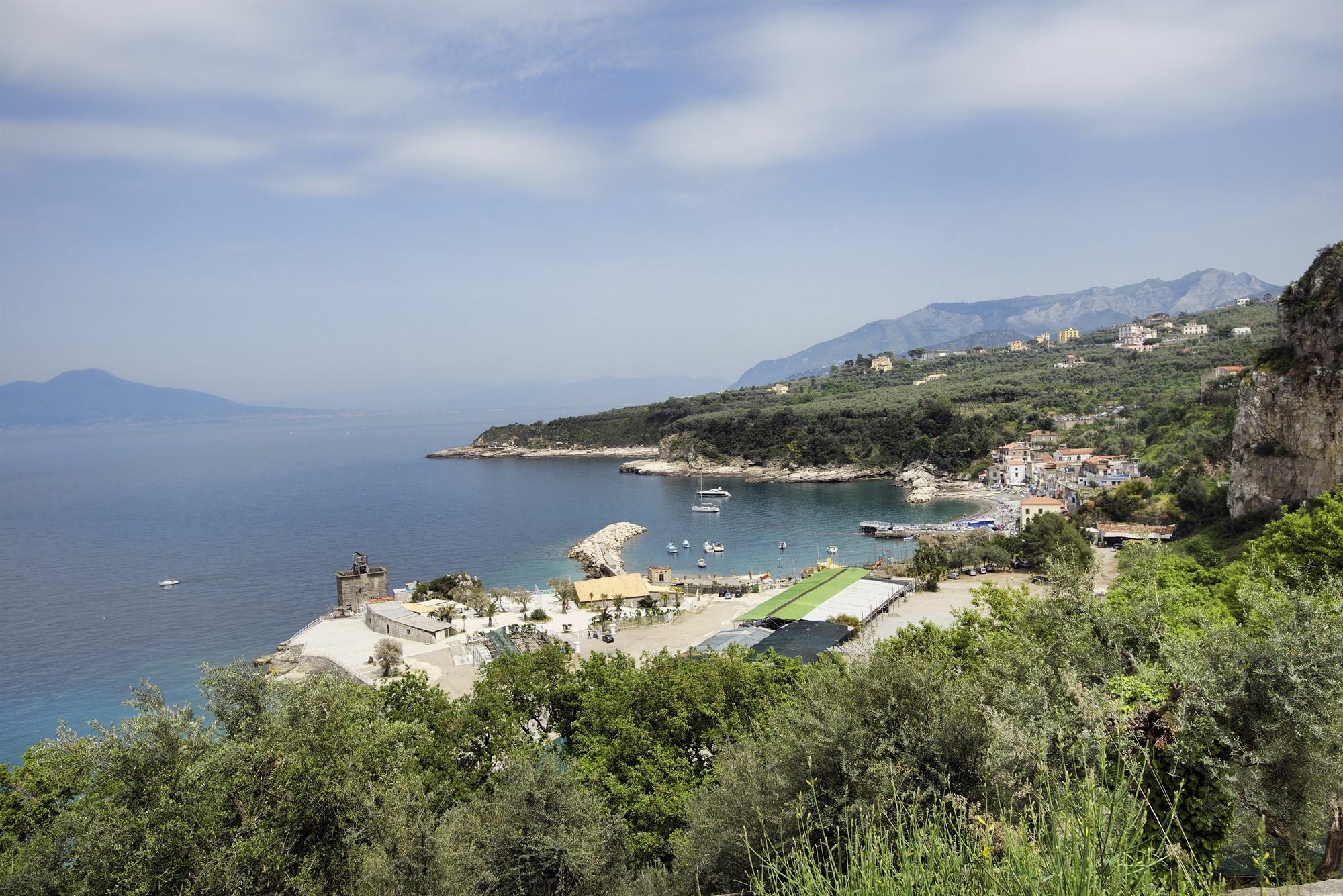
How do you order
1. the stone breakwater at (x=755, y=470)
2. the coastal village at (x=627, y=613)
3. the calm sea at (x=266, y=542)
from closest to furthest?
the coastal village at (x=627, y=613), the calm sea at (x=266, y=542), the stone breakwater at (x=755, y=470)

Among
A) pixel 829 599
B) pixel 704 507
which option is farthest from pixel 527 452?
pixel 829 599

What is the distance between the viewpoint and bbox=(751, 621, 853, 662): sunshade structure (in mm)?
19688

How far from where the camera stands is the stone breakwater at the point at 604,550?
41.2 m

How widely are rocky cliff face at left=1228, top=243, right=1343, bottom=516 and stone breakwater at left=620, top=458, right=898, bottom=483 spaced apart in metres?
49.9

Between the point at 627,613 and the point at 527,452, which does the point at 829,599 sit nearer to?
the point at 627,613

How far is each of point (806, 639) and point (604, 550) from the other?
25625 millimetres

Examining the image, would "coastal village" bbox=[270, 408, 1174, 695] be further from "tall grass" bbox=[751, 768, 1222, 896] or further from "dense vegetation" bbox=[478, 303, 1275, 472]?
"dense vegetation" bbox=[478, 303, 1275, 472]

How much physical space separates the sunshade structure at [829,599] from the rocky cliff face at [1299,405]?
538 inches

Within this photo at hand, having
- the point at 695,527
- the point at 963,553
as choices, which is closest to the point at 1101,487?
the point at 963,553

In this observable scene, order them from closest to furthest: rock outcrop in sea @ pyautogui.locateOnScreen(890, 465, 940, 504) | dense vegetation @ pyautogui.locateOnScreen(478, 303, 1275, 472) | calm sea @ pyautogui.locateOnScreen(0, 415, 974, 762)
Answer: calm sea @ pyautogui.locateOnScreen(0, 415, 974, 762), rock outcrop in sea @ pyautogui.locateOnScreen(890, 465, 940, 504), dense vegetation @ pyautogui.locateOnScreen(478, 303, 1275, 472)

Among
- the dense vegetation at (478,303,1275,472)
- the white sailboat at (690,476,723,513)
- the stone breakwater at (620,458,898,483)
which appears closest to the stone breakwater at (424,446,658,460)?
the dense vegetation at (478,303,1275,472)

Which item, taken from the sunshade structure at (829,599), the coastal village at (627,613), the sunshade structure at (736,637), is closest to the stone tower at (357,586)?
the coastal village at (627,613)

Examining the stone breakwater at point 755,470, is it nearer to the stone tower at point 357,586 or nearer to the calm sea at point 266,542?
the calm sea at point 266,542

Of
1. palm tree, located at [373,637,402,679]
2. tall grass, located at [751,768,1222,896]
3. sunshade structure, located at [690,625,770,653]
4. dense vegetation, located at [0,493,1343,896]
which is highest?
tall grass, located at [751,768,1222,896]
